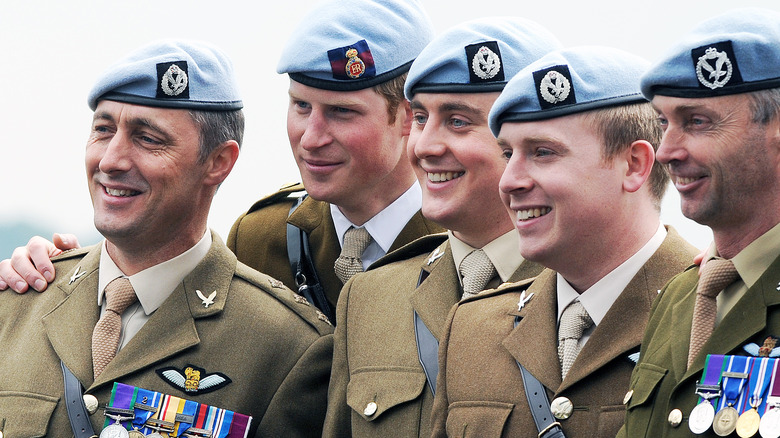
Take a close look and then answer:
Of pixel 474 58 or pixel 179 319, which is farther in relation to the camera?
pixel 179 319

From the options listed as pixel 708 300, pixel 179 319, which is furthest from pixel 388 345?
pixel 708 300

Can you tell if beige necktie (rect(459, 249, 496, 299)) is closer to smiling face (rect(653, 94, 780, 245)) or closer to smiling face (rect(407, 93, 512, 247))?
smiling face (rect(407, 93, 512, 247))

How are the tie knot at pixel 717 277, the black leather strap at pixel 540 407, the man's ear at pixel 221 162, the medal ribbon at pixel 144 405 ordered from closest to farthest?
the tie knot at pixel 717 277
the black leather strap at pixel 540 407
the medal ribbon at pixel 144 405
the man's ear at pixel 221 162

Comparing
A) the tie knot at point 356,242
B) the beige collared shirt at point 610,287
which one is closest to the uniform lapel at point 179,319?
the tie knot at point 356,242

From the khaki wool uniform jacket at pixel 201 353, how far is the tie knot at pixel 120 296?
9 centimetres

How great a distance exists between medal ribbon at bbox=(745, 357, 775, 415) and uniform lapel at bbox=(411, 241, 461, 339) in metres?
1.53

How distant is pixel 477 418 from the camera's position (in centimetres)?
409

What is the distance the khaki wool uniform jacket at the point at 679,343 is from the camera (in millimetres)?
3240

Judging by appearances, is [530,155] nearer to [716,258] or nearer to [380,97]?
[716,258]

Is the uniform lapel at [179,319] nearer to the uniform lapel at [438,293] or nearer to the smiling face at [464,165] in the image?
the uniform lapel at [438,293]

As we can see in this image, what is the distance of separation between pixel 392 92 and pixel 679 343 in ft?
7.81

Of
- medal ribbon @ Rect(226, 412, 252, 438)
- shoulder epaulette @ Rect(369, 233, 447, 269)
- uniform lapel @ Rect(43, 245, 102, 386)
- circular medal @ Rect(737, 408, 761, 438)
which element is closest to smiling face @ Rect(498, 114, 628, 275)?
circular medal @ Rect(737, 408, 761, 438)

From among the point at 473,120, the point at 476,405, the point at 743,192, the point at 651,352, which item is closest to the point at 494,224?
the point at 473,120

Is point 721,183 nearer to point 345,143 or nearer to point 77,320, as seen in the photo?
point 345,143
